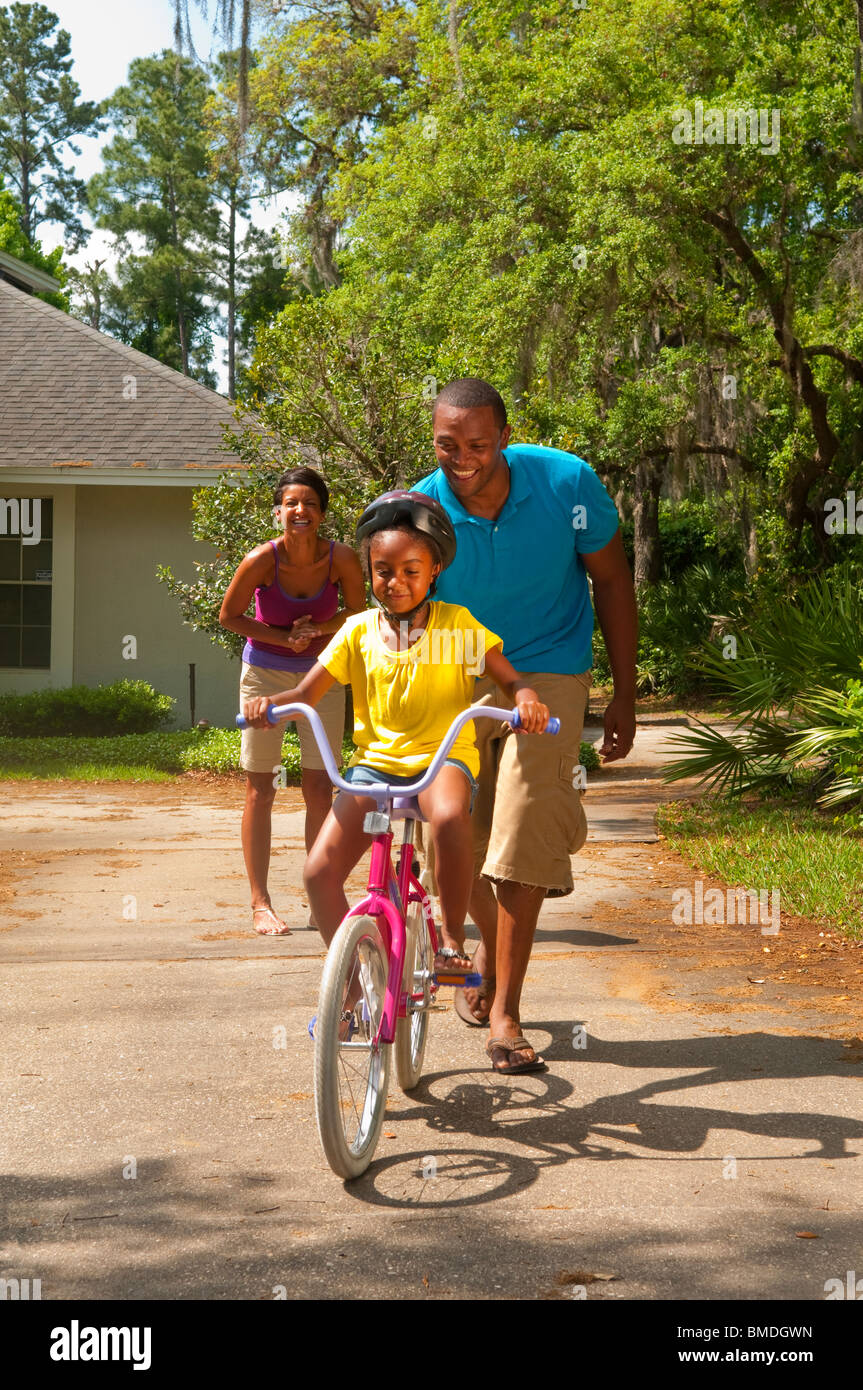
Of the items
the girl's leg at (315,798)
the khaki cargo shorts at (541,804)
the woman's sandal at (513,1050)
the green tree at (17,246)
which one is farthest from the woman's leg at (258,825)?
the green tree at (17,246)

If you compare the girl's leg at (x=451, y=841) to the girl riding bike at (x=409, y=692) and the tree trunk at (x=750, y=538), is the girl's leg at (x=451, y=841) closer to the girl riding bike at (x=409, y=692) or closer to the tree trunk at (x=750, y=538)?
the girl riding bike at (x=409, y=692)

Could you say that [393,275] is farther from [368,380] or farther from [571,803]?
[571,803]

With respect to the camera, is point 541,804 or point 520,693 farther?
point 541,804

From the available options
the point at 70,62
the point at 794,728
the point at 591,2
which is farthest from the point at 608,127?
the point at 70,62

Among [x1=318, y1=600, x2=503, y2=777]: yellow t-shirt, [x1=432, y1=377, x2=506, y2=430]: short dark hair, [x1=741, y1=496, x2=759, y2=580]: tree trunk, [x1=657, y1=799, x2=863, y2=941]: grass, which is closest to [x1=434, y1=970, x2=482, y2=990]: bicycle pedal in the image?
[x1=318, y1=600, x2=503, y2=777]: yellow t-shirt

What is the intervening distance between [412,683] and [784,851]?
489 cm

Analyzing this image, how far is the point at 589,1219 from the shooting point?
10.8 feet

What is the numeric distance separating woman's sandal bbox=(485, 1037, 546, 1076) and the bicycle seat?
35.5 inches

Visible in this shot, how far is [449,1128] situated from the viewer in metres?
3.97

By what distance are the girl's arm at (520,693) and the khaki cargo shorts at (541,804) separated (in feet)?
1.15

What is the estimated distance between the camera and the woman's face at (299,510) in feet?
20.1

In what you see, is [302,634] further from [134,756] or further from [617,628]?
[134,756]

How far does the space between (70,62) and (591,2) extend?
147 ft

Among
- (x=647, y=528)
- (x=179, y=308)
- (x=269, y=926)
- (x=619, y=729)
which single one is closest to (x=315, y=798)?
(x=269, y=926)
